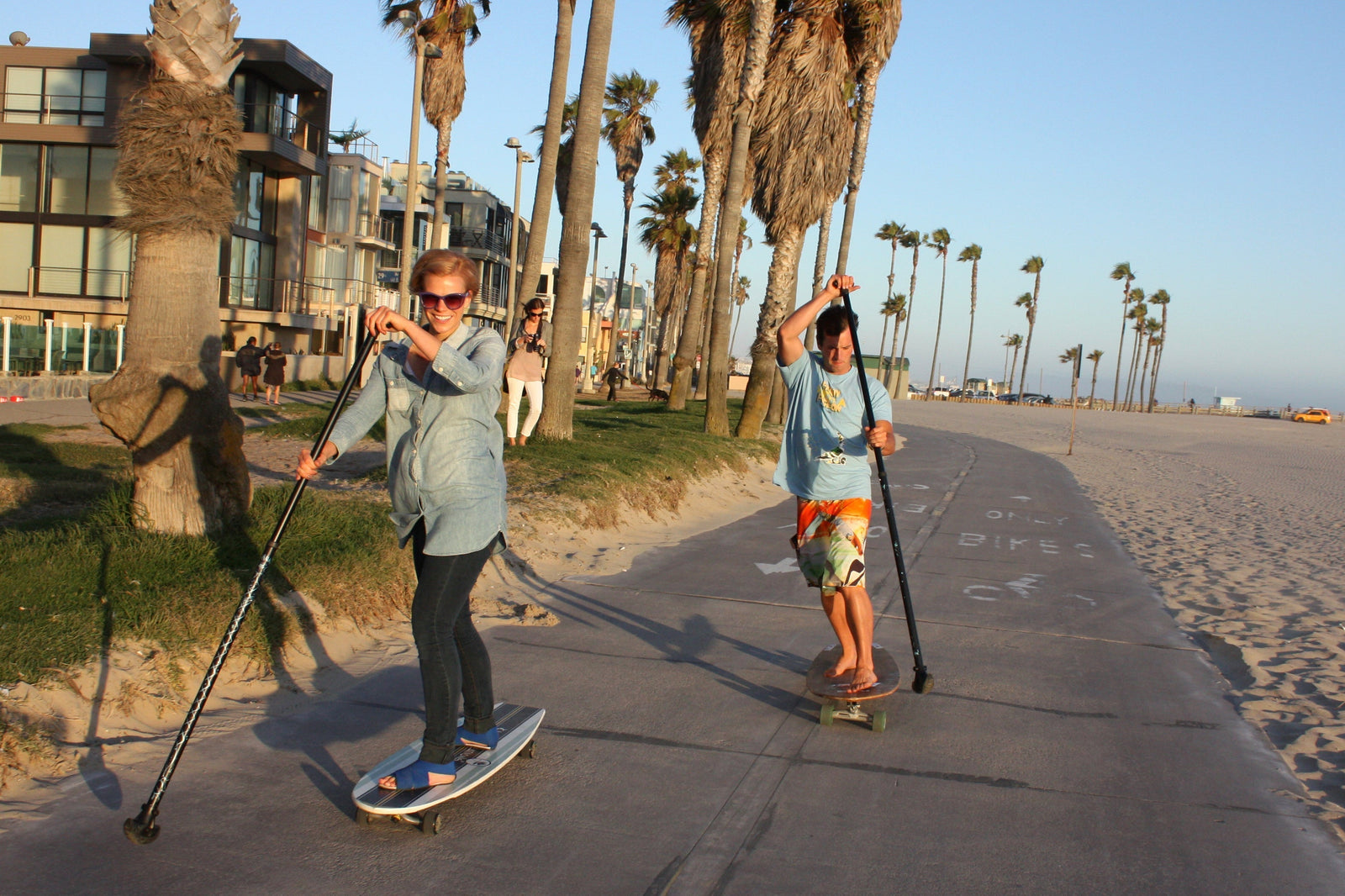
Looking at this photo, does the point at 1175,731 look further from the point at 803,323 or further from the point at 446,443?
the point at 446,443

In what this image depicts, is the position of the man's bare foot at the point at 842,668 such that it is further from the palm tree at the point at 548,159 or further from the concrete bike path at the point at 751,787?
the palm tree at the point at 548,159

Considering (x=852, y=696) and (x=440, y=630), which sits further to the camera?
(x=852, y=696)

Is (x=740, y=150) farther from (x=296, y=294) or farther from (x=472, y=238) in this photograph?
(x=472, y=238)

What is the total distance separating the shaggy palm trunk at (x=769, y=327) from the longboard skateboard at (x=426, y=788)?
15785mm

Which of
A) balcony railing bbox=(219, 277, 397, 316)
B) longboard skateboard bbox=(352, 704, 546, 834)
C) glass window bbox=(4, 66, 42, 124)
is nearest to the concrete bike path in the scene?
longboard skateboard bbox=(352, 704, 546, 834)

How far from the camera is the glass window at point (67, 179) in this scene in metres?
33.2

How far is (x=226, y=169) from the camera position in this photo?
6570mm

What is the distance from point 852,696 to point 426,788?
2.21 meters

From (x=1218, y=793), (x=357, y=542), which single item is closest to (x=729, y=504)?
(x=357, y=542)

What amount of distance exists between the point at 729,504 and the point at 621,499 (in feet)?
10.1

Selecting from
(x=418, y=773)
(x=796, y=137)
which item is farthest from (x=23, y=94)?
(x=418, y=773)

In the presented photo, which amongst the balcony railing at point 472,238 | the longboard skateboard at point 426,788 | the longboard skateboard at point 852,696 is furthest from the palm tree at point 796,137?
the balcony railing at point 472,238

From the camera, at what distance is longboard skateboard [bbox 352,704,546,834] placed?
12.1 ft

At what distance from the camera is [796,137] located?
841 inches
